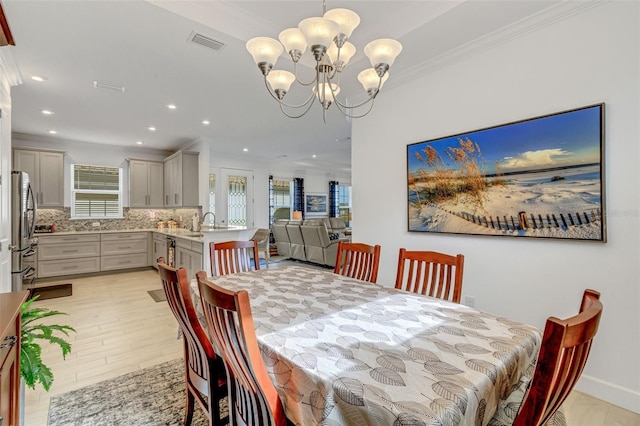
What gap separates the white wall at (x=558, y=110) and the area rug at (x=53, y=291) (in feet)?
16.8

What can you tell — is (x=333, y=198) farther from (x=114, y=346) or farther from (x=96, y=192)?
(x=114, y=346)

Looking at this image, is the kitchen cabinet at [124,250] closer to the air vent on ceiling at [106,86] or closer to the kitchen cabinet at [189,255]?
the kitchen cabinet at [189,255]

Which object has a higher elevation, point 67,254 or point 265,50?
point 265,50

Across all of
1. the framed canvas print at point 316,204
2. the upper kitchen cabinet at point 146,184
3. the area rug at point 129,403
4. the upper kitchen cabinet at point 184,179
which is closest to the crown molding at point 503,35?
the area rug at point 129,403

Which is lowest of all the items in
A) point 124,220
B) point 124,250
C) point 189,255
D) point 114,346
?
point 114,346

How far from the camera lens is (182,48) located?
260 centimetres

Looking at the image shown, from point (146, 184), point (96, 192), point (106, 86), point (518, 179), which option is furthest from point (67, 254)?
point (518, 179)

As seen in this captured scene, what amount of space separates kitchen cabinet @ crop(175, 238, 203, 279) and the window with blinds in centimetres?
263

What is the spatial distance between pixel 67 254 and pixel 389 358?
6.55 m

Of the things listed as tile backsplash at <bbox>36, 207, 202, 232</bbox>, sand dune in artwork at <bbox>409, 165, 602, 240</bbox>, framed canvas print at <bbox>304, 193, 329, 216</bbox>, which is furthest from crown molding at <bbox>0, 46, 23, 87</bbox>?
framed canvas print at <bbox>304, 193, 329, 216</bbox>

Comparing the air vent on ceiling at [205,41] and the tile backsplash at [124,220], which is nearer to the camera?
the air vent on ceiling at [205,41]

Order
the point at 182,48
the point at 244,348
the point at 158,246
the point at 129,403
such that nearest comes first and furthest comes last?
the point at 244,348, the point at 129,403, the point at 182,48, the point at 158,246

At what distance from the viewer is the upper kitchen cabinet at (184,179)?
5.81 meters

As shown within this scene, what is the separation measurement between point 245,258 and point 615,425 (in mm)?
2700
